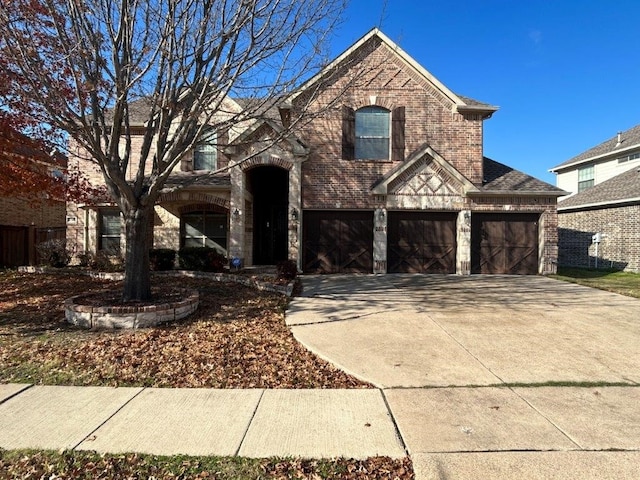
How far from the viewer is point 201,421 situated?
349 centimetres

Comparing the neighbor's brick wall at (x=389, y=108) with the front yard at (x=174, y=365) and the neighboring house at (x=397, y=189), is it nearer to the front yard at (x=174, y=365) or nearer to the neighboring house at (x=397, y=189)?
the neighboring house at (x=397, y=189)

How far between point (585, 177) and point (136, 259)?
2821 cm

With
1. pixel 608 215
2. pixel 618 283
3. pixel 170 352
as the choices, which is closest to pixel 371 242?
pixel 618 283

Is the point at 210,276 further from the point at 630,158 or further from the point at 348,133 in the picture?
the point at 630,158

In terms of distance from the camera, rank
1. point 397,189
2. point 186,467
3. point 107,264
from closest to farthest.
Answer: point 186,467
point 107,264
point 397,189

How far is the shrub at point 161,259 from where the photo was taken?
39.9ft

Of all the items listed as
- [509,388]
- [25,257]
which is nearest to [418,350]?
[509,388]

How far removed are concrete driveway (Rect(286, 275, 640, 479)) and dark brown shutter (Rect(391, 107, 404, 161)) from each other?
20.7ft

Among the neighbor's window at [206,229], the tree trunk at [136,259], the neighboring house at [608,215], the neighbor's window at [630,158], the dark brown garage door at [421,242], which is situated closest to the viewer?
the tree trunk at [136,259]

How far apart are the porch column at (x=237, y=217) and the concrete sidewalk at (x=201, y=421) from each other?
9.04m

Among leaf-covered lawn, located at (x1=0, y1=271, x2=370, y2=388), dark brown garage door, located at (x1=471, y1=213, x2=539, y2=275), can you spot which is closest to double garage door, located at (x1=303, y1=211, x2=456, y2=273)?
dark brown garage door, located at (x1=471, y1=213, x2=539, y2=275)

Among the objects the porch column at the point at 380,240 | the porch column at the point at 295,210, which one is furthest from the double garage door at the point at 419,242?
the porch column at the point at 295,210

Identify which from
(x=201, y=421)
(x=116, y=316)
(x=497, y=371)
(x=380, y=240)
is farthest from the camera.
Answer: (x=380, y=240)

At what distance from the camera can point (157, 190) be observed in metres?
7.36
